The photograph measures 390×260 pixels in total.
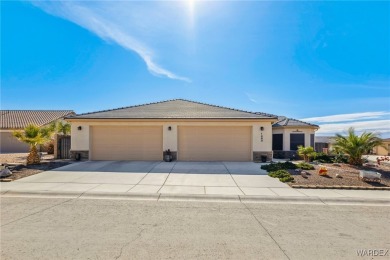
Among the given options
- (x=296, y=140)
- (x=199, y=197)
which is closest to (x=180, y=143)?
(x=199, y=197)

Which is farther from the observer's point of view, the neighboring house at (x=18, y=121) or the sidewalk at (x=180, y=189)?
the neighboring house at (x=18, y=121)

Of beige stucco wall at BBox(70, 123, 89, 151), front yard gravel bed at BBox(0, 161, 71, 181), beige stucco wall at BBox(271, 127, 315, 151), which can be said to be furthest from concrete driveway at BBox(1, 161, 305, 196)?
beige stucco wall at BBox(271, 127, 315, 151)

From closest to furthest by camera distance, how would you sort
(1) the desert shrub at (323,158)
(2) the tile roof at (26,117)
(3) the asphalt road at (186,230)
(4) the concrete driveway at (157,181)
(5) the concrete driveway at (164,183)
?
1. (3) the asphalt road at (186,230)
2. (5) the concrete driveway at (164,183)
3. (4) the concrete driveway at (157,181)
4. (1) the desert shrub at (323,158)
5. (2) the tile roof at (26,117)

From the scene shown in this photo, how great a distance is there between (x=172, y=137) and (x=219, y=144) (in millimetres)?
3072

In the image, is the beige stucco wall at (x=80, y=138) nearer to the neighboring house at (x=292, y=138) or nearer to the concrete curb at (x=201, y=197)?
the concrete curb at (x=201, y=197)

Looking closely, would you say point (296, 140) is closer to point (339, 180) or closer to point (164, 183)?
point (339, 180)

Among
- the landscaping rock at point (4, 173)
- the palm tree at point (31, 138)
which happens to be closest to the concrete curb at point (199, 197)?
the landscaping rock at point (4, 173)

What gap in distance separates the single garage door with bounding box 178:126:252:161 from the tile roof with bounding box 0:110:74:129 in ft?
68.1

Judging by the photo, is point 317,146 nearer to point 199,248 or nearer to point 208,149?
point 208,149

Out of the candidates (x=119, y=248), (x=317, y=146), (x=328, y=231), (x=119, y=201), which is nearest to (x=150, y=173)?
(x=119, y=201)

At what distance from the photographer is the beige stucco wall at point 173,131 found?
13.3m

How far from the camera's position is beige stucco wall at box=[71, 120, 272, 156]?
1334 centimetres

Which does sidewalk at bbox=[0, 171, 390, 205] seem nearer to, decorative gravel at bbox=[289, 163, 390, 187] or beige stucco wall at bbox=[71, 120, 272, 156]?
decorative gravel at bbox=[289, 163, 390, 187]

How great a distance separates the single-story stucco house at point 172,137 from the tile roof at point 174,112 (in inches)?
2.6
